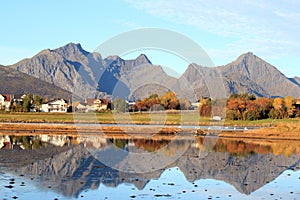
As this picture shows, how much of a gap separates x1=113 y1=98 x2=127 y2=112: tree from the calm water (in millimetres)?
60913

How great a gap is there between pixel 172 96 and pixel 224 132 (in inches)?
2119

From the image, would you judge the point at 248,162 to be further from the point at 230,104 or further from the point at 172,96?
the point at 172,96

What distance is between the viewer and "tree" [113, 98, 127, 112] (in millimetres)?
106369

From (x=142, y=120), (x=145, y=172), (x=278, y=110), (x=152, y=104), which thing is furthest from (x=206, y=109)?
(x=145, y=172)

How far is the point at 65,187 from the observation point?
76.6ft

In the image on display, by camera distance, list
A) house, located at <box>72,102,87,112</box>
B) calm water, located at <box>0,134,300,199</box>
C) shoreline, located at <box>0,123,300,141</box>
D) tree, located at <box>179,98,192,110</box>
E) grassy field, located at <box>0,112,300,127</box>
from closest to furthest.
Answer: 1. calm water, located at <box>0,134,300,199</box>
2. shoreline, located at <box>0,123,300,141</box>
3. grassy field, located at <box>0,112,300,127</box>
4. tree, located at <box>179,98,192,110</box>
5. house, located at <box>72,102,87,112</box>

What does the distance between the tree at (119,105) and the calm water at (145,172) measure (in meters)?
60.9

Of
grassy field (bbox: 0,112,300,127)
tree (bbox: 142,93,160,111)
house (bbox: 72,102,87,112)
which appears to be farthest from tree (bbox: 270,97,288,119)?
house (bbox: 72,102,87,112)

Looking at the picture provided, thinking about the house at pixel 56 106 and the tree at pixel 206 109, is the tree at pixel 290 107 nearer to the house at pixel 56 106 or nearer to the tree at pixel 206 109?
the tree at pixel 206 109

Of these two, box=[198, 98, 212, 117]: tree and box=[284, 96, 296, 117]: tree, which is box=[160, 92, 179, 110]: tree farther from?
box=[284, 96, 296, 117]: tree

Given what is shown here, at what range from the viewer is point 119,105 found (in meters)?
109

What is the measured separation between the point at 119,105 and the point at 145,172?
263 ft

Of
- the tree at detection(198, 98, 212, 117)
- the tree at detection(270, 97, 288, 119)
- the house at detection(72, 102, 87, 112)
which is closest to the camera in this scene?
the tree at detection(270, 97, 288, 119)

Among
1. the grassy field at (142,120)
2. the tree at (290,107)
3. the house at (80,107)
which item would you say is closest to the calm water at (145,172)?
the grassy field at (142,120)
